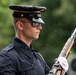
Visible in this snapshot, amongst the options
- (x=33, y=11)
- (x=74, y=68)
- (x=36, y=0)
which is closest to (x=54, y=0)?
(x=36, y=0)

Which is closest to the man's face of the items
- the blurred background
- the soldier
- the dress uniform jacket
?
the soldier

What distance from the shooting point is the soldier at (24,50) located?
712 cm

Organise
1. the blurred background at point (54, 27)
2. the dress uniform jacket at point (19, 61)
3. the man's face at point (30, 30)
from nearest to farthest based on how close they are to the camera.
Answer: the dress uniform jacket at point (19, 61)
the man's face at point (30, 30)
the blurred background at point (54, 27)

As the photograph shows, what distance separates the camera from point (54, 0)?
1580 cm

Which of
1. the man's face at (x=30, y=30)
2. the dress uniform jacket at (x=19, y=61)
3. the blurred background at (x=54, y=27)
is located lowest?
the blurred background at (x=54, y=27)

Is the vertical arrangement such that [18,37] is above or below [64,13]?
above

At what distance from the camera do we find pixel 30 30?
7.36 metres

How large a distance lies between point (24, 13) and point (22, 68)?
752mm

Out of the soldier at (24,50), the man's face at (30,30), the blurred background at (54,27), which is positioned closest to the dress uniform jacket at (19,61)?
the soldier at (24,50)

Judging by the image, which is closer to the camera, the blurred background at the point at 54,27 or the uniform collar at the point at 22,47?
the uniform collar at the point at 22,47

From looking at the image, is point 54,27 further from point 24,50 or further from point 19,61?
point 19,61

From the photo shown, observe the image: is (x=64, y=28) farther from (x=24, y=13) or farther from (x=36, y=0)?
(x=24, y=13)

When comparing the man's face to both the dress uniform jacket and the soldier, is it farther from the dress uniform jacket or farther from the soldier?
the dress uniform jacket

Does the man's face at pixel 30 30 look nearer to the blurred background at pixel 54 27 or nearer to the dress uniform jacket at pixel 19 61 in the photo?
the dress uniform jacket at pixel 19 61
